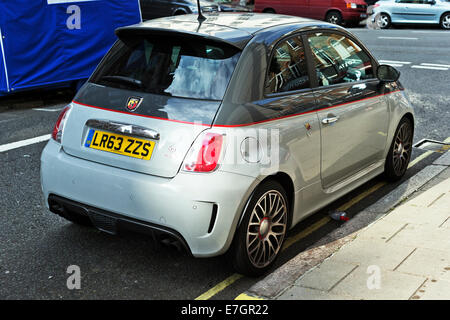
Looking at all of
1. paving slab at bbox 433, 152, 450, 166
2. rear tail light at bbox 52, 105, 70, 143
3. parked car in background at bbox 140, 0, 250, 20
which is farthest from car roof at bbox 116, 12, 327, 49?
parked car in background at bbox 140, 0, 250, 20

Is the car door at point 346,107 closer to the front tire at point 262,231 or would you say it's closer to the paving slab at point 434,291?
the front tire at point 262,231

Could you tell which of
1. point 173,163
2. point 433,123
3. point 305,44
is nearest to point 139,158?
point 173,163

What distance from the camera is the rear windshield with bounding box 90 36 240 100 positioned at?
4.09 meters

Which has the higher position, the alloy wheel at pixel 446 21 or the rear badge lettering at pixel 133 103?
the rear badge lettering at pixel 133 103

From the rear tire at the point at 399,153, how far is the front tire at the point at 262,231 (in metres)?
2.06

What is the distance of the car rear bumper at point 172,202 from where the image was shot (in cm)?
380

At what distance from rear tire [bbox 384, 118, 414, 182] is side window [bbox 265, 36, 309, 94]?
5.83 feet

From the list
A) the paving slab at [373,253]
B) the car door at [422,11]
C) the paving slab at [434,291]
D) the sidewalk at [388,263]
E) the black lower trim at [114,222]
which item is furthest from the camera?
the car door at [422,11]

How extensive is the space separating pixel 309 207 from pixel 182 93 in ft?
4.59

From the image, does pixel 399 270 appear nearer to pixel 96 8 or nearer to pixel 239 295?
pixel 239 295

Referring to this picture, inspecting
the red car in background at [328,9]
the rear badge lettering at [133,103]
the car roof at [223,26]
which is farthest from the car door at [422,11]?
the rear badge lettering at [133,103]

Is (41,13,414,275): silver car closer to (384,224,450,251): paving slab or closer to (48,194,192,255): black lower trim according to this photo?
(48,194,192,255): black lower trim

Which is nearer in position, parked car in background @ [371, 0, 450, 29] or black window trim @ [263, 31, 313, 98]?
black window trim @ [263, 31, 313, 98]

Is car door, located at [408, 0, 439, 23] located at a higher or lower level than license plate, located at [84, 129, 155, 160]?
higher
